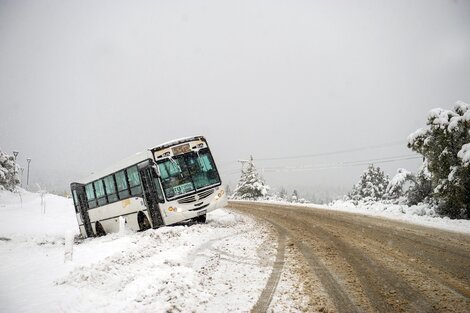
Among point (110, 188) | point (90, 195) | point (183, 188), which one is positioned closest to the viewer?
point (183, 188)

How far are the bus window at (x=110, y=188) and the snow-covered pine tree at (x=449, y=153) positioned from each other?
1529cm

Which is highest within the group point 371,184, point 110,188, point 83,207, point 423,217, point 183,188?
point 110,188

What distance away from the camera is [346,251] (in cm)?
742

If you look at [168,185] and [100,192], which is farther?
[100,192]

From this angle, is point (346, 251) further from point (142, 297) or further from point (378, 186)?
point (378, 186)

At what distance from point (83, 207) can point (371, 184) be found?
3880cm

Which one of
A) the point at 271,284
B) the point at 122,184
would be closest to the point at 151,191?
the point at 122,184

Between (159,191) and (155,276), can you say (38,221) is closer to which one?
(159,191)

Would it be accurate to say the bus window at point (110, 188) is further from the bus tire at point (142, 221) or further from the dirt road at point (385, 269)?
the dirt road at point (385, 269)

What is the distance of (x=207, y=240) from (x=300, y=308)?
5.76 metres

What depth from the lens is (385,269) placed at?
5.81 metres

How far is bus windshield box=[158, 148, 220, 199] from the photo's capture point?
41.4 ft

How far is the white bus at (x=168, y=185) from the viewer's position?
12.5 meters

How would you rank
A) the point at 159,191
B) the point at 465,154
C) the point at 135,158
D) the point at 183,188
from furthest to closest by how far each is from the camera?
the point at 135,158, the point at 183,188, the point at 159,191, the point at 465,154
